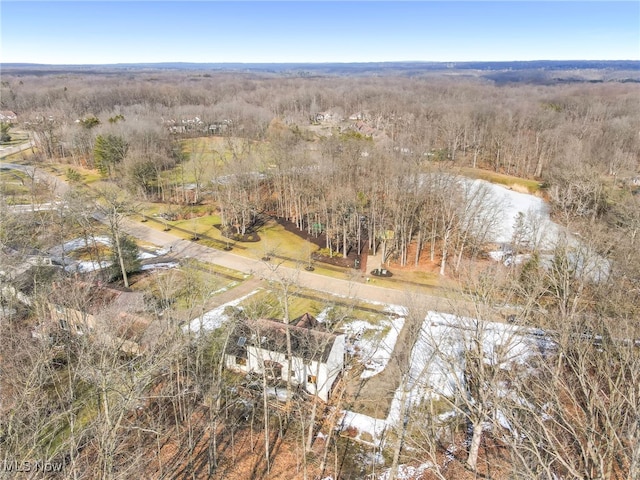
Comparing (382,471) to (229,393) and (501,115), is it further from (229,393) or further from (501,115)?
(501,115)

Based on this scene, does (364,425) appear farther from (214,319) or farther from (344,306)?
(214,319)

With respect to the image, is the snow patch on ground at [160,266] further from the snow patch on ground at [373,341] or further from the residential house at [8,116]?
the residential house at [8,116]

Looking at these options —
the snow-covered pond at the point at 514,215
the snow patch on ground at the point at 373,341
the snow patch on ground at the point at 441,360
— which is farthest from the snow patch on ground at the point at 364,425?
the snow-covered pond at the point at 514,215

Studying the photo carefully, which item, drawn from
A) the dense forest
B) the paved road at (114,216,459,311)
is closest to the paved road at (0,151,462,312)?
the paved road at (114,216,459,311)

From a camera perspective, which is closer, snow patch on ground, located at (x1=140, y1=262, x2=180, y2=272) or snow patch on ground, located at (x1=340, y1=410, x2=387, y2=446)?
snow patch on ground, located at (x1=340, y1=410, x2=387, y2=446)

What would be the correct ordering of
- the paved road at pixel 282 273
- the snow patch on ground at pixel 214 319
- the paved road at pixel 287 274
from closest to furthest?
1. the snow patch on ground at pixel 214 319
2. the paved road at pixel 287 274
3. the paved road at pixel 282 273

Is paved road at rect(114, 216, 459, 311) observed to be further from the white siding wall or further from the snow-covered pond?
the snow-covered pond

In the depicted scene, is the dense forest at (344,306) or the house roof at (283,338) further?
the house roof at (283,338)

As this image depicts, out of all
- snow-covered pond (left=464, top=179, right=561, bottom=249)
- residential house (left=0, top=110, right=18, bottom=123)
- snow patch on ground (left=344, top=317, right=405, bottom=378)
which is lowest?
snow patch on ground (left=344, top=317, right=405, bottom=378)
